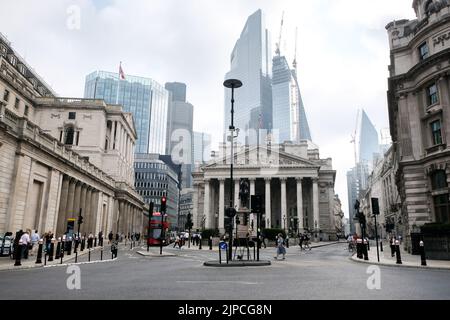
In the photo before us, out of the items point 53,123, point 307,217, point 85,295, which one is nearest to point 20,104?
point 53,123

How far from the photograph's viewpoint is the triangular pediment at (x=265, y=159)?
271ft

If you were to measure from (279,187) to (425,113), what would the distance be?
63003mm

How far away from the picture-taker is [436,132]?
28953mm

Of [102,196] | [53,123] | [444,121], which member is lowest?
[102,196]

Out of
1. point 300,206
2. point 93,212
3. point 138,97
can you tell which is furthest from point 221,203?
point 138,97

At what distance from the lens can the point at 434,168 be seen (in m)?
27.4

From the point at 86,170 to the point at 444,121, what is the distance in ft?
120

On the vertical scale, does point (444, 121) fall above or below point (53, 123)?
below

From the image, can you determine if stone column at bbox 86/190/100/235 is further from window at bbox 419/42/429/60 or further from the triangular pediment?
the triangular pediment

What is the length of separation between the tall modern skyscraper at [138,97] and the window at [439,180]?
155651 millimetres

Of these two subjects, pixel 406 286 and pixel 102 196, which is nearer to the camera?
pixel 406 286

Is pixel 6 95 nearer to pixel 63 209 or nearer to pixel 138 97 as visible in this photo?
pixel 63 209

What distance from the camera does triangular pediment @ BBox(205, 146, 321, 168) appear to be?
8256 cm
